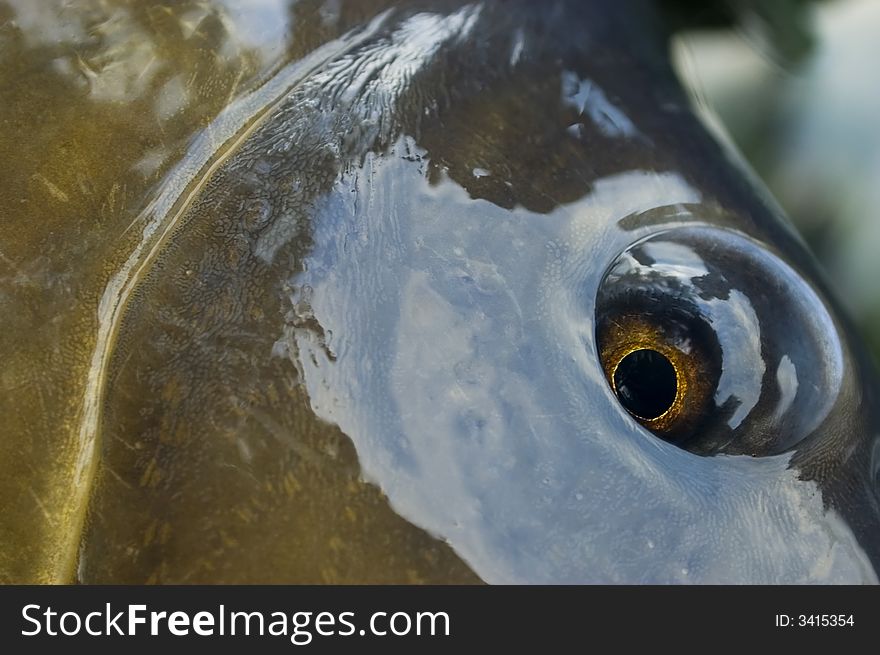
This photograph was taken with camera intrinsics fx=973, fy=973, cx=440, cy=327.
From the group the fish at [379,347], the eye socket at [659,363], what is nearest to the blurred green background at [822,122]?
the fish at [379,347]

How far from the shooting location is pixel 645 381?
47.9 inches

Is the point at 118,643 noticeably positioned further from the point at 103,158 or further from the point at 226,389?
the point at 103,158

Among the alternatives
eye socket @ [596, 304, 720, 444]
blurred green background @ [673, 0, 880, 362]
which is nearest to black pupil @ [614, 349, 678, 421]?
eye socket @ [596, 304, 720, 444]

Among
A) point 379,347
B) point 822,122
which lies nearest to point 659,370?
point 379,347

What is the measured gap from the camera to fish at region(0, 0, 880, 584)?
102cm

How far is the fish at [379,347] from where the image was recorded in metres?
1.02

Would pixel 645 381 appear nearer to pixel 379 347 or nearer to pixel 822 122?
pixel 379 347

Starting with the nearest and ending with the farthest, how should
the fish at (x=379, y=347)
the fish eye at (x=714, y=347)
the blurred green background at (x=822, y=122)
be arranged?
the fish at (x=379, y=347) → the fish eye at (x=714, y=347) → the blurred green background at (x=822, y=122)

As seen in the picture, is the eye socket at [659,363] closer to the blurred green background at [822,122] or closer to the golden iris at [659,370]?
the golden iris at [659,370]

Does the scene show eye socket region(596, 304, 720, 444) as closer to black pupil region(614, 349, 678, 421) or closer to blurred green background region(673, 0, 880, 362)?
black pupil region(614, 349, 678, 421)

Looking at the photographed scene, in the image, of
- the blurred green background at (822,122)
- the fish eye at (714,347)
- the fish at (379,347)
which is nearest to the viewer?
the fish at (379,347)

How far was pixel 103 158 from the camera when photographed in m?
1.17

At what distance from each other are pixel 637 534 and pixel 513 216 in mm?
408

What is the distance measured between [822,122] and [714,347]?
1844mm
